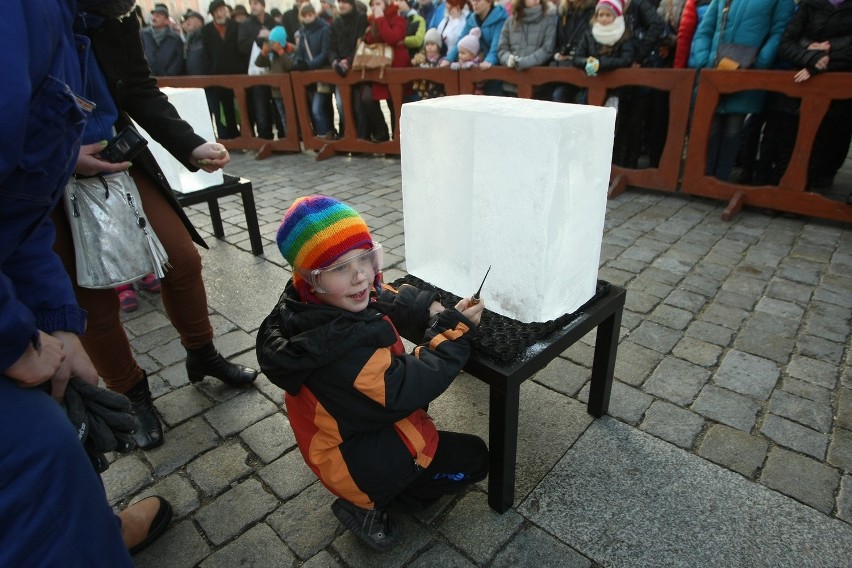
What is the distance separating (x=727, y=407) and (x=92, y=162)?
2.74 meters

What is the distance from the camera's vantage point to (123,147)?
1.95 meters

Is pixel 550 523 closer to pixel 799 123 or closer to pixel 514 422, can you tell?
pixel 514 422

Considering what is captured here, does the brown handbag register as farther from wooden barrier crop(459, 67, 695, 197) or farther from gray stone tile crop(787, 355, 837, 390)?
gray stone tile crop(787, 355, 837, 390)

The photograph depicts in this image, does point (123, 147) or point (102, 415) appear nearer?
point (102, 415)

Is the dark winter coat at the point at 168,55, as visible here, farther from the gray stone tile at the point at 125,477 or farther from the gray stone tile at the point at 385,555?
the gray stone tile at the point at 385,555

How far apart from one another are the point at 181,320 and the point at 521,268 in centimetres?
158

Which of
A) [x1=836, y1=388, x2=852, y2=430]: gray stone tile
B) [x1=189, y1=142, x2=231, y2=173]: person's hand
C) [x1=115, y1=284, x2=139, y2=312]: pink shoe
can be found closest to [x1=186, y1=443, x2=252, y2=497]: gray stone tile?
[x1=189, y1=142, x2=231, y2=173]: person's hand

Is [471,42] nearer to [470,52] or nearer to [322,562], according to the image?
[470,52]

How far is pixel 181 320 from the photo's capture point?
2.43m

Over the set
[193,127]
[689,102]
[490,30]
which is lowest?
[689,102]

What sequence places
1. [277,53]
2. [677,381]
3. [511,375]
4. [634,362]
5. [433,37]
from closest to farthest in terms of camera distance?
[511,375]
[677,381]
[634,362]
[433,37]
[277,53]

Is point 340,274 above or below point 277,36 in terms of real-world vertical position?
below

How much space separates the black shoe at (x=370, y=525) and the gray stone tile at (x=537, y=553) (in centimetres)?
35

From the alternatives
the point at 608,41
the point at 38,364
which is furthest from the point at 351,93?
the point at 38,364
